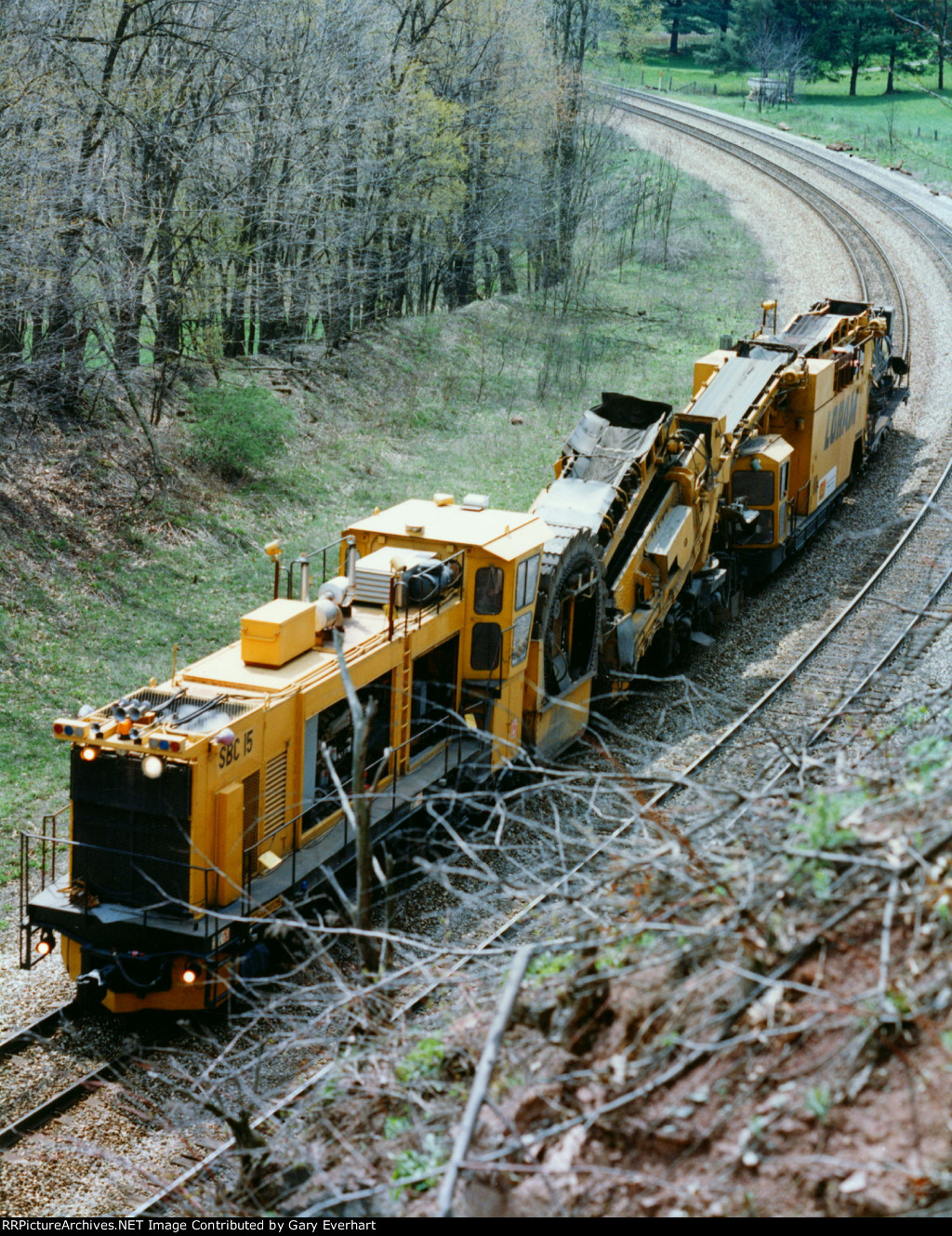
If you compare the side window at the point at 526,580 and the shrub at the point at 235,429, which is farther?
the shrub at the point at 235,429

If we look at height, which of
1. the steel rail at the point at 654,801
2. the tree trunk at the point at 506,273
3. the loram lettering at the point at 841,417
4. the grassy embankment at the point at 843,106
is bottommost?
the steel rail at the point at 654,801

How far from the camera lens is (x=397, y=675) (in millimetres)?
12516

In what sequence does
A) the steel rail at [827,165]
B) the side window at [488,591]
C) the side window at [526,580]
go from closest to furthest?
1. the side window at [488,591]
2. the side window at [526,580]
3. the steel rail at [827,165]

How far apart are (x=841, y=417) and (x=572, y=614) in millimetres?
10757

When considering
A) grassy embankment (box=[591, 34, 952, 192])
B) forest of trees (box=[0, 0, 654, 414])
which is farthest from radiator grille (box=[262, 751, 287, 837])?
grassy embankment (box=[591, 34, 952, 192])

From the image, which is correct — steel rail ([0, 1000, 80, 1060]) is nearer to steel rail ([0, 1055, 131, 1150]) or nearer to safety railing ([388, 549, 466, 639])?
steel rail ([0, 1055, 131, 1150])

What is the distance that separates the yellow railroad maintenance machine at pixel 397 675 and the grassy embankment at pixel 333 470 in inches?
69.6

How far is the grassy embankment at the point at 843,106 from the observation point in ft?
184

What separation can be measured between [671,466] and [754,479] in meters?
3.41

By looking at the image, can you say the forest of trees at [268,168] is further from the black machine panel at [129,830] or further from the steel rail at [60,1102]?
the steel rail at [60,1102]

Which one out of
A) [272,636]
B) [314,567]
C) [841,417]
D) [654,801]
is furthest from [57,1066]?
[841,417]

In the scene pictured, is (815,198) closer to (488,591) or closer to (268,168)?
(268,168)

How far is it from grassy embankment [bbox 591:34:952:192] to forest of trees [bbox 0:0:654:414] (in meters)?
11.5
